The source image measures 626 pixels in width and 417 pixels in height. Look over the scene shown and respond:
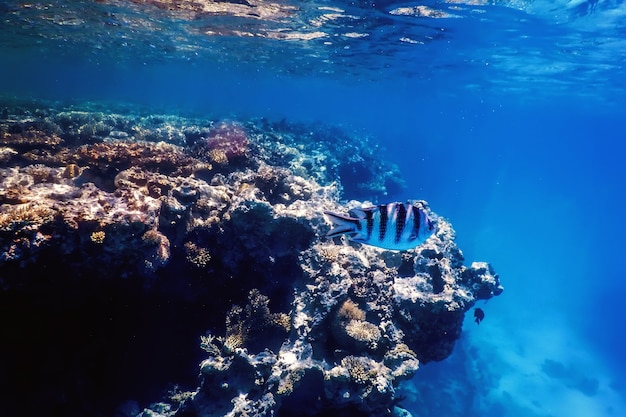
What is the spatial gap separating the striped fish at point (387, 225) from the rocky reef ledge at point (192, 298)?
→ 324 centimetres

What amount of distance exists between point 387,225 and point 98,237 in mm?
4034

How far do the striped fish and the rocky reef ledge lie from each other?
3.24 metres

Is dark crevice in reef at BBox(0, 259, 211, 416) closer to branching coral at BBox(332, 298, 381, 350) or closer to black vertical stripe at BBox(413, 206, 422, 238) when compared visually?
branching coral at BBox(332, 298, 381, 350)

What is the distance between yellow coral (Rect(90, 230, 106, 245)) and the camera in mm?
4547

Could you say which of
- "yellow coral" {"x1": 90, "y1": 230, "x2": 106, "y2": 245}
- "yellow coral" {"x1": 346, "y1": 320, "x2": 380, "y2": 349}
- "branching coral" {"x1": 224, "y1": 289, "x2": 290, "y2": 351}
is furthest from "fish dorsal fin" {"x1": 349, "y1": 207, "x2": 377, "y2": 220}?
"branching coral" {"x1": 224, "y1": 289, "x2": 290, "y2": 351}

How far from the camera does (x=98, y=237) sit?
4562 millimetres

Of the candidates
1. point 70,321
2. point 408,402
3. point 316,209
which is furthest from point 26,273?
point 408,402

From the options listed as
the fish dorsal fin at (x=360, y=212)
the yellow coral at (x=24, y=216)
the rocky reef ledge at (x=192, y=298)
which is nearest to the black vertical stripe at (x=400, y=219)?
the fish dorsal fin at (x=360, y=212)

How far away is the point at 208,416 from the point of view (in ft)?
16.9

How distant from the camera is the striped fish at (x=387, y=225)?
7.70ft

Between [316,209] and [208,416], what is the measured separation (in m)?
3.92

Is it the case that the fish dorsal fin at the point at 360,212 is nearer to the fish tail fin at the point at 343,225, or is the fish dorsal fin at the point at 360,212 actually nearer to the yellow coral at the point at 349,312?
the fish tail fin at the point at 343,225

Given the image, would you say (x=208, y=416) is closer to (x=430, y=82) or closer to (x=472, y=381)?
(x=472, y=381)

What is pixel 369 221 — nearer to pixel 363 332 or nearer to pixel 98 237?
pixel 363 332
